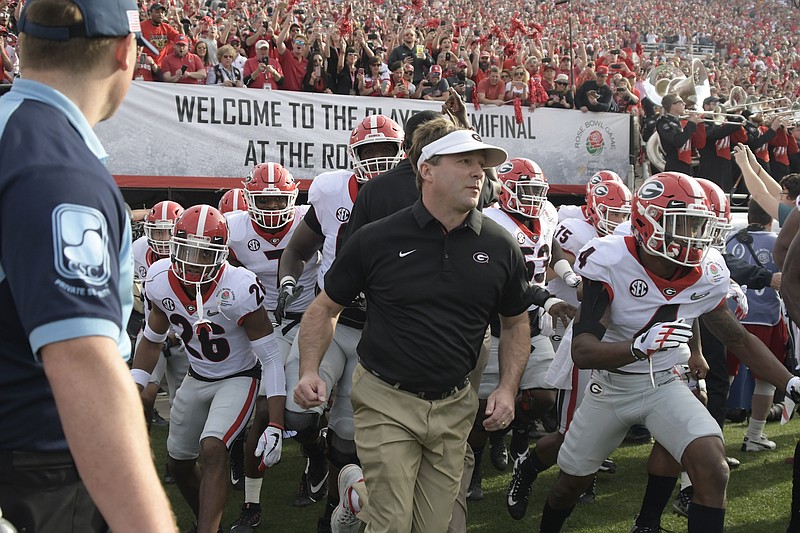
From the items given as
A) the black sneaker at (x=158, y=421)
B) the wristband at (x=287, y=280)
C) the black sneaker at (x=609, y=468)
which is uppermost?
the wristband at (x=287, y=280)

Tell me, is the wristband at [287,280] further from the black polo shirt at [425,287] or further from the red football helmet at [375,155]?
the black polo shirt at [425,287]

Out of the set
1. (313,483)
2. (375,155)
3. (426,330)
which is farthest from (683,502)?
(375,155)

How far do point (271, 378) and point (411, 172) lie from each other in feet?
4.53

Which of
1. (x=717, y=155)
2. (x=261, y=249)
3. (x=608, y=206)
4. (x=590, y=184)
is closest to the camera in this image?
(x=261, y=249)

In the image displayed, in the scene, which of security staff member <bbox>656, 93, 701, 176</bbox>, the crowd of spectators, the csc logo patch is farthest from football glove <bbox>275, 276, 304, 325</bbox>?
security staff member <bbox>656, 93, 701, 176</bbox>

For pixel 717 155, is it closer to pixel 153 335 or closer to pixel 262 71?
pixel 262 71

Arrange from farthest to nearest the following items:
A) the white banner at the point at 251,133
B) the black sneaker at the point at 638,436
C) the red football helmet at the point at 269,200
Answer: the white banner at the point at 251,133 < the black sneaker at the point at 638,436 < the red football helmet at the point at 269,200

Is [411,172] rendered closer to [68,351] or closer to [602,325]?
[602,325]

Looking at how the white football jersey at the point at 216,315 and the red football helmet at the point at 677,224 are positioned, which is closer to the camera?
the red football helmet at the point at 677,224

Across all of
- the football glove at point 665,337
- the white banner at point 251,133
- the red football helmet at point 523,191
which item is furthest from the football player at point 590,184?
the white banner at point 251,133

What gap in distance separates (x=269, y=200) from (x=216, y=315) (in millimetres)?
1598

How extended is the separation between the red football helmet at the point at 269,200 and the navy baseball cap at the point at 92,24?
4726mm

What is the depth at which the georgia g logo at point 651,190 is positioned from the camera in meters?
4.34

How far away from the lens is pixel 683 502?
545 centimetres
